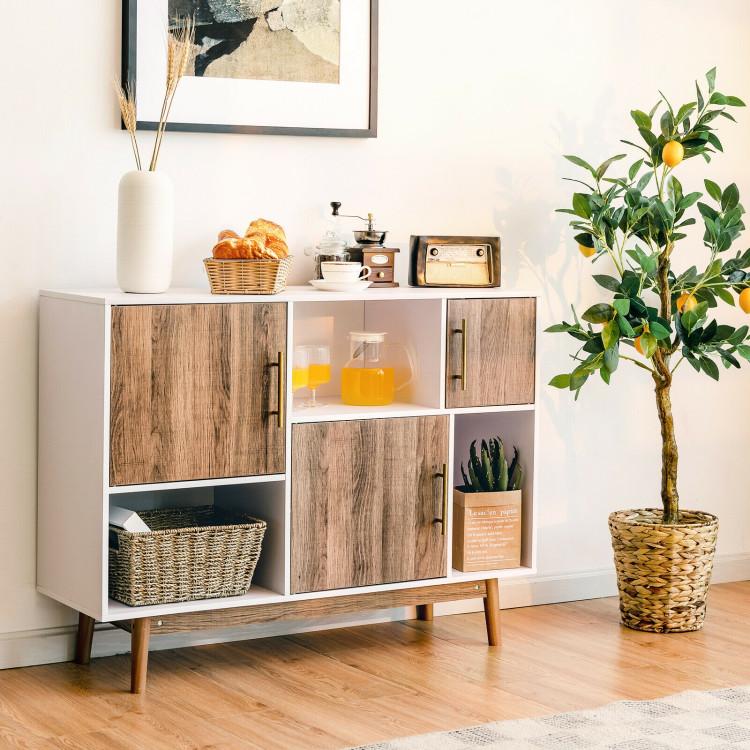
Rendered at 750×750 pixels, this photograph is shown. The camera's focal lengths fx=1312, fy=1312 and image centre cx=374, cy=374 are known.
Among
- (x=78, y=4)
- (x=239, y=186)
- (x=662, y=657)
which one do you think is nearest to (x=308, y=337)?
(x=239, y=186)

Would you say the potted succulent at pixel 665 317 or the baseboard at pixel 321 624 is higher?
the potted succulent at pixel 665 317

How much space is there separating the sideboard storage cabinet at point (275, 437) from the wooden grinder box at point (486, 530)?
0.04 meters

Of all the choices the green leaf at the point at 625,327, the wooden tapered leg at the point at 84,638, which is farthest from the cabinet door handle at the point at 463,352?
the wooden tapered leg at the point at 84,638

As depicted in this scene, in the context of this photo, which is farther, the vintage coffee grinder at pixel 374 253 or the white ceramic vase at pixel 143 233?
the vintage coffee grinder at pixel 374 253

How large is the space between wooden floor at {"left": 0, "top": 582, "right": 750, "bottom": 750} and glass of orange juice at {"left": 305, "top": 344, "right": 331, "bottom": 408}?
0.68 meters

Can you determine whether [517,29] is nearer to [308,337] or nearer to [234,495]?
[308,337]

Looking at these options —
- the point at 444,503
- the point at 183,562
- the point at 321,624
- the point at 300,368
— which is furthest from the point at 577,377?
the point at 183,562

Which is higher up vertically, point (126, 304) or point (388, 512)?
point (126, 304)

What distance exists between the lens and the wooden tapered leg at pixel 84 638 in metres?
3.18

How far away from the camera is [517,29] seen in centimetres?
379

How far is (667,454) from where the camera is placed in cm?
371

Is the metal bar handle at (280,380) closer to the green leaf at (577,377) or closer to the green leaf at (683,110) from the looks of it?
→ the green leaf at (577,377)

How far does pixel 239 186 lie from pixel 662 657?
1.64 meters

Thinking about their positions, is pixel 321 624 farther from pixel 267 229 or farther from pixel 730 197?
pixel 730 197
